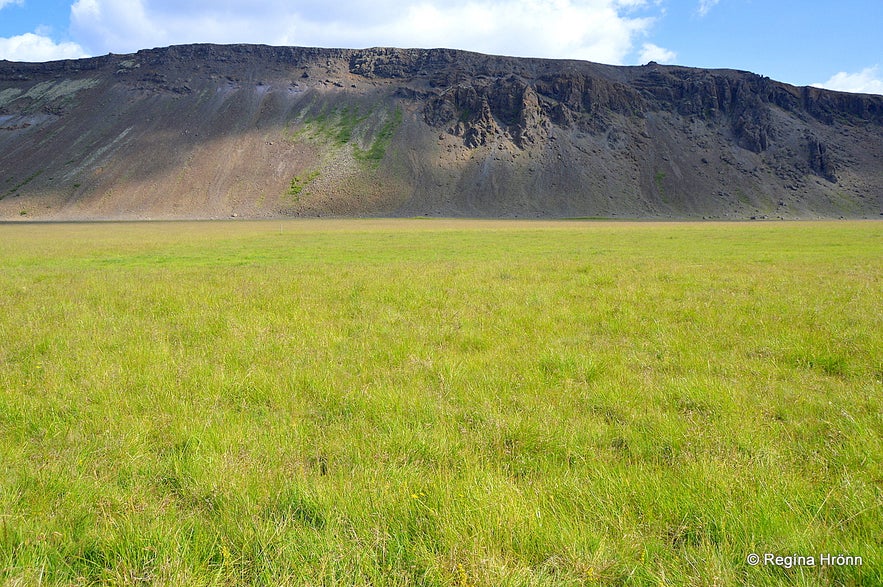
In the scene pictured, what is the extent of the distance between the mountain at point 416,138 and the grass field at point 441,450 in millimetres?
113621

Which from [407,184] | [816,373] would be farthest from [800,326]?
[407,184]

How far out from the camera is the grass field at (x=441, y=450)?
100 inches

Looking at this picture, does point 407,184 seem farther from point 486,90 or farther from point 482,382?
point 482,382

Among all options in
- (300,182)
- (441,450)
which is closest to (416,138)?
(300,182)

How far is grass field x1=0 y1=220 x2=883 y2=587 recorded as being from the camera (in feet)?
8.34

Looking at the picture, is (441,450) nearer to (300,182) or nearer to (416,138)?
(300,182)

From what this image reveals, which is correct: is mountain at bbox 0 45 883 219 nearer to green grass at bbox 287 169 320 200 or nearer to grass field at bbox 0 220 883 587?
green grass at bbox 287 169 320 200

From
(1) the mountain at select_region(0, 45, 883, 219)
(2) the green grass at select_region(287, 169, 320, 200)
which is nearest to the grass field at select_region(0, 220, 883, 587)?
(1) the mountain at select_region(0, 45, 883, 219)

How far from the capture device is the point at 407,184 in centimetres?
12538

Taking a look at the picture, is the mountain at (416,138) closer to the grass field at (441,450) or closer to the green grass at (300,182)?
the green grass at (300,182)

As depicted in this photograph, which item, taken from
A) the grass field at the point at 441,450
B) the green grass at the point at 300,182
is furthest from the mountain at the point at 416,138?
the grass field at the point at 441,450

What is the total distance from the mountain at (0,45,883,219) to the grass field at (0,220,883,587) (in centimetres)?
11362

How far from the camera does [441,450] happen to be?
377 cm

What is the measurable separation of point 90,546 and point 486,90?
6146 inches
